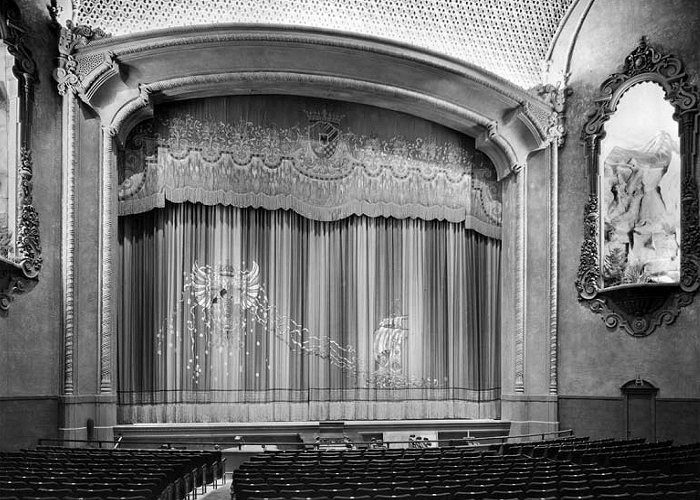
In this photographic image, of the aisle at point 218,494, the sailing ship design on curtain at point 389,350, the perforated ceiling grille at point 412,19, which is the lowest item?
the aisle at point 218,494

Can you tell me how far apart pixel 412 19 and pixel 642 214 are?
18.4 ft

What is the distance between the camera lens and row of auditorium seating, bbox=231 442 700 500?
715 centimetres

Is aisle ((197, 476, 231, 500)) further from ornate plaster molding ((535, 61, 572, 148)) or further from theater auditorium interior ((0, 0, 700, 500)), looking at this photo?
ornate plaster molding ((535, 61, 572, 148))

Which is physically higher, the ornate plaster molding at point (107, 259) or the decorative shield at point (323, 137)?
the decorative shield at point (323, 137)

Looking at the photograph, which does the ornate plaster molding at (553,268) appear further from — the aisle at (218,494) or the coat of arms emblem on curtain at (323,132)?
the aisle at (218,494)

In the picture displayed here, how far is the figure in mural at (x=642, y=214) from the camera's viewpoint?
47.3ft

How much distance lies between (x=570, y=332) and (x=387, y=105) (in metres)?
5.58

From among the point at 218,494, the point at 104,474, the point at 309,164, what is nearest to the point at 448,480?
the point at 104,474

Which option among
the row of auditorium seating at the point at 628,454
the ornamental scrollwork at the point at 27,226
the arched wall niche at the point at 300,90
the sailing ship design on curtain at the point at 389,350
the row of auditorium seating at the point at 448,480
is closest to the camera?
the row of auditorium seating at the point at 448,480

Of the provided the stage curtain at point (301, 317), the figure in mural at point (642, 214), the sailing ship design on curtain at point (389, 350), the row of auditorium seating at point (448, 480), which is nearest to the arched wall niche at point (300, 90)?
the stage curtain at point (301, 317)

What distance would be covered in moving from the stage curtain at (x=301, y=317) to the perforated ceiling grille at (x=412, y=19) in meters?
3.42

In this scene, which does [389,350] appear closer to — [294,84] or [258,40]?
[294,84]

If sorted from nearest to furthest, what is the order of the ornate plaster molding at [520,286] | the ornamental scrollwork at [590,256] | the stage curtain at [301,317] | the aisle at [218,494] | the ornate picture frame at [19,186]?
1. the aisle at [218,494]
2. the ornate picture frame at [19,186]
3. the ornamental scrollwork at [590,256]
4. the stage curtain at [301,317]
5. the ornate plaster molding at [520,286]

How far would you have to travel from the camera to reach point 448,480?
7953 mm
